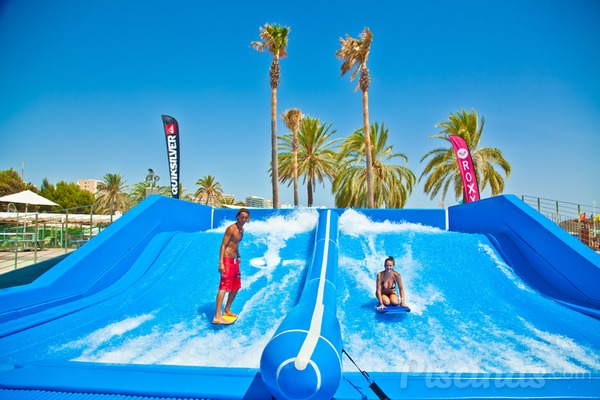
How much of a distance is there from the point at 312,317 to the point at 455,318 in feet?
9.25

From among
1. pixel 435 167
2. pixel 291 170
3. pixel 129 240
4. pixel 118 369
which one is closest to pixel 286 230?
pixel 129 240

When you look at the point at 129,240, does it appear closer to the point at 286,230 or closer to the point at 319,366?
the point at 286,230

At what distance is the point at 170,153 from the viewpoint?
42.3ft

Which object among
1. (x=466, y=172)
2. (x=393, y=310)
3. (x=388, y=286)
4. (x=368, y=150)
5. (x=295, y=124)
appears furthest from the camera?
(x=295, y=124)

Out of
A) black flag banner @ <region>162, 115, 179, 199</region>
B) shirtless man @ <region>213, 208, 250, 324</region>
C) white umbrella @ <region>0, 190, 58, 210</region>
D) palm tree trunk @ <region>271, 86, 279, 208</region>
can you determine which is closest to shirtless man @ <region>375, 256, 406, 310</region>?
shirtless man @ <region>213, 208, 250, 324</region>

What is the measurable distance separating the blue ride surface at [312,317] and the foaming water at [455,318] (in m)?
0.03

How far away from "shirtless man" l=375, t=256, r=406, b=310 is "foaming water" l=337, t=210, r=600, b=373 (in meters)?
0.20

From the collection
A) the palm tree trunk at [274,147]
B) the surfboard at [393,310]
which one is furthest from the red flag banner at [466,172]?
the surfboard at [393,310]

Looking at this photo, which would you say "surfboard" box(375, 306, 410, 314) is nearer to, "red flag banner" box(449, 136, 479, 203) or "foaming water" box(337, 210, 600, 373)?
"foaming water" box(337, 210, 600, 373)

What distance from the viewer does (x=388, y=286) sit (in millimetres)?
5109

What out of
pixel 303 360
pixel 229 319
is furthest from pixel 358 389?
pixel 229 319

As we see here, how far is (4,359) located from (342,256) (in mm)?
4912

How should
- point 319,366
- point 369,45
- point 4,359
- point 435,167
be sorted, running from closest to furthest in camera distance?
point 319,366 < point 4,359 < point 369,45 < point 435,167

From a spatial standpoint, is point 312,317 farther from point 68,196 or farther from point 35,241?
point 68,196
